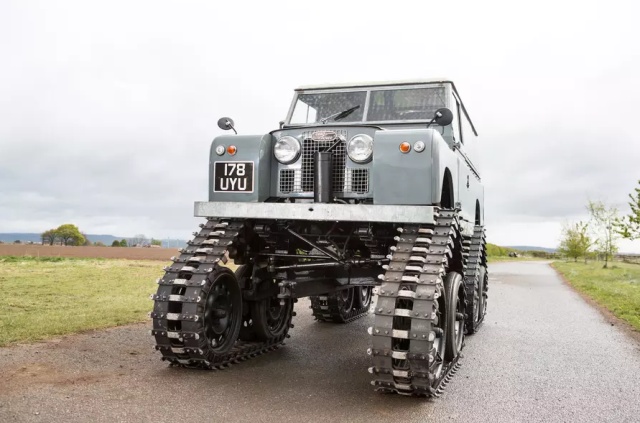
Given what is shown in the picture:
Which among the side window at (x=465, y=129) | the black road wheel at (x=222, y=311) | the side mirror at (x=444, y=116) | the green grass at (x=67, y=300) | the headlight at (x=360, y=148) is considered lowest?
the green grass at (x=67, y=300)

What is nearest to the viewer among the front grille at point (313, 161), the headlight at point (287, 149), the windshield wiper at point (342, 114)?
the front grille at point (313, 161)

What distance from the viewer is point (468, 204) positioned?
10336mm

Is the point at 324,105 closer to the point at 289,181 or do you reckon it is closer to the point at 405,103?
the point at 405,103

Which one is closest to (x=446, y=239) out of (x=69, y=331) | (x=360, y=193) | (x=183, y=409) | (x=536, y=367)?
(x=360, y=193)

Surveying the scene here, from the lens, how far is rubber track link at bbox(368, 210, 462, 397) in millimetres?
5426

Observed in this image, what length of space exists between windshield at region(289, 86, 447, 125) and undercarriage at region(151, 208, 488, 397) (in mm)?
2013

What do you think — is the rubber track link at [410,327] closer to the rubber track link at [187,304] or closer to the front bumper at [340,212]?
the front bumper at [340,212]

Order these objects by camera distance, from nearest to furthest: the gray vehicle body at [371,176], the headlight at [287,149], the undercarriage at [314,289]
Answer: the undercarriage at [314,289] < the gray vehicle body at [371,176] < the headlight at [287,149]

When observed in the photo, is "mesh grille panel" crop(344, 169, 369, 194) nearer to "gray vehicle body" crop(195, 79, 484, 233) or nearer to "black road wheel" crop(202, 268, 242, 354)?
"gray vehicle body" crop(195, 79, 484, 233)

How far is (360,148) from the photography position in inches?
282

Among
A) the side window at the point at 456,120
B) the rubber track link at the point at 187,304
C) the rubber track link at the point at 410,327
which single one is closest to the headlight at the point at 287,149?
the rubber track link at the point at 187,304

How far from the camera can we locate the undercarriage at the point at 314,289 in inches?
218

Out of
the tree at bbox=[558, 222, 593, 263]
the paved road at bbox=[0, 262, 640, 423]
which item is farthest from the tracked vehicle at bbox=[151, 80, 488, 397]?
the tree at bbox=[558, 222, 593, 263]

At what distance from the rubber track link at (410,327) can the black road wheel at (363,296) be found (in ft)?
20.1
